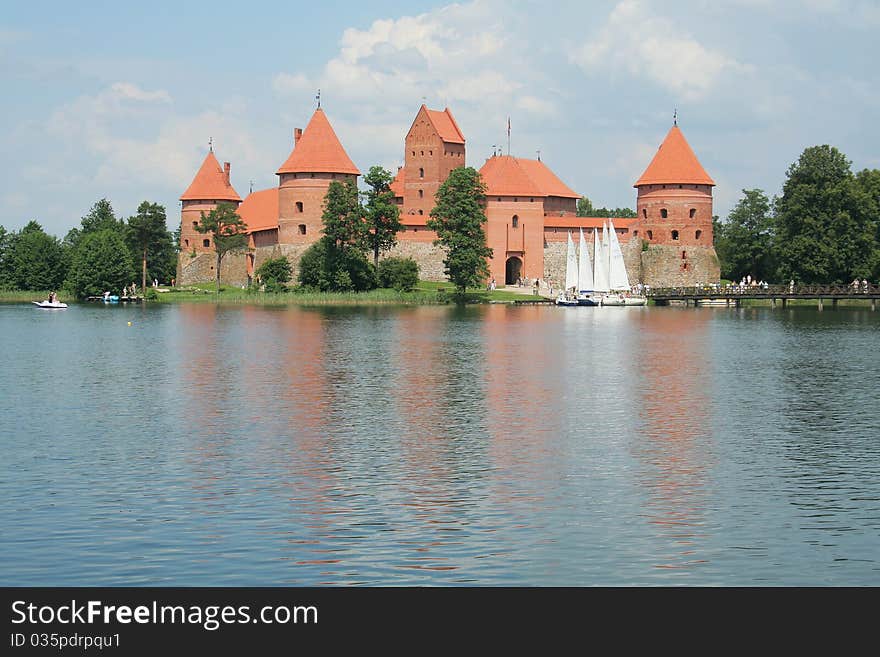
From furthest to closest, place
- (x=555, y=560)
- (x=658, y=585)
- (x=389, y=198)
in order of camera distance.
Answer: (x=389, y=198) → (x=555, y=560) → (x=658, y=585)

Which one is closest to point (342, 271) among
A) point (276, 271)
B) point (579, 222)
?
point (276, 271)

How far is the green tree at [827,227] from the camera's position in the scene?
70000mm

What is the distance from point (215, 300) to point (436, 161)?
59.2 ft

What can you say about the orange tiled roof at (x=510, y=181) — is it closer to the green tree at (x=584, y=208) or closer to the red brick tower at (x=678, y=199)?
the red brick tower at (x=678, y=199)

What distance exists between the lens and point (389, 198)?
241 ft

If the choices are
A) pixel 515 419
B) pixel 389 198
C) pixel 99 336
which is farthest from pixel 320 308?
pixel 515 419

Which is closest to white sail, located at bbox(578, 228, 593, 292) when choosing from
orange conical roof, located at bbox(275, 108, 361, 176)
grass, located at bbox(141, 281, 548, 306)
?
grass, located at bbox(141, 281, 548, 306)

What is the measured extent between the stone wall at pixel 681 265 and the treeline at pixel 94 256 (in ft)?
110

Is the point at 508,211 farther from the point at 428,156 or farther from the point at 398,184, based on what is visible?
the point at 398,184

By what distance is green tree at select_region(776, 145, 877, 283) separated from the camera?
7000cm

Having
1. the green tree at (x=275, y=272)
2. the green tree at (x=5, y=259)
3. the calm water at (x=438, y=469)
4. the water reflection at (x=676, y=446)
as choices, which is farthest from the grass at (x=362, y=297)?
the calm water at (x=438, y=469)

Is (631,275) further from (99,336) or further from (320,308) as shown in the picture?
(99,336)

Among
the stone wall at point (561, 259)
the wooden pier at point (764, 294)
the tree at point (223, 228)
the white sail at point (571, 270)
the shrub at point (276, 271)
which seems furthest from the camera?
the stone wall at point (561, 259)

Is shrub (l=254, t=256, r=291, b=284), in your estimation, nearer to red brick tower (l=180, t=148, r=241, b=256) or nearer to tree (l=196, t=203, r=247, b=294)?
tree (l=196, t=203, r=247, b=294)
